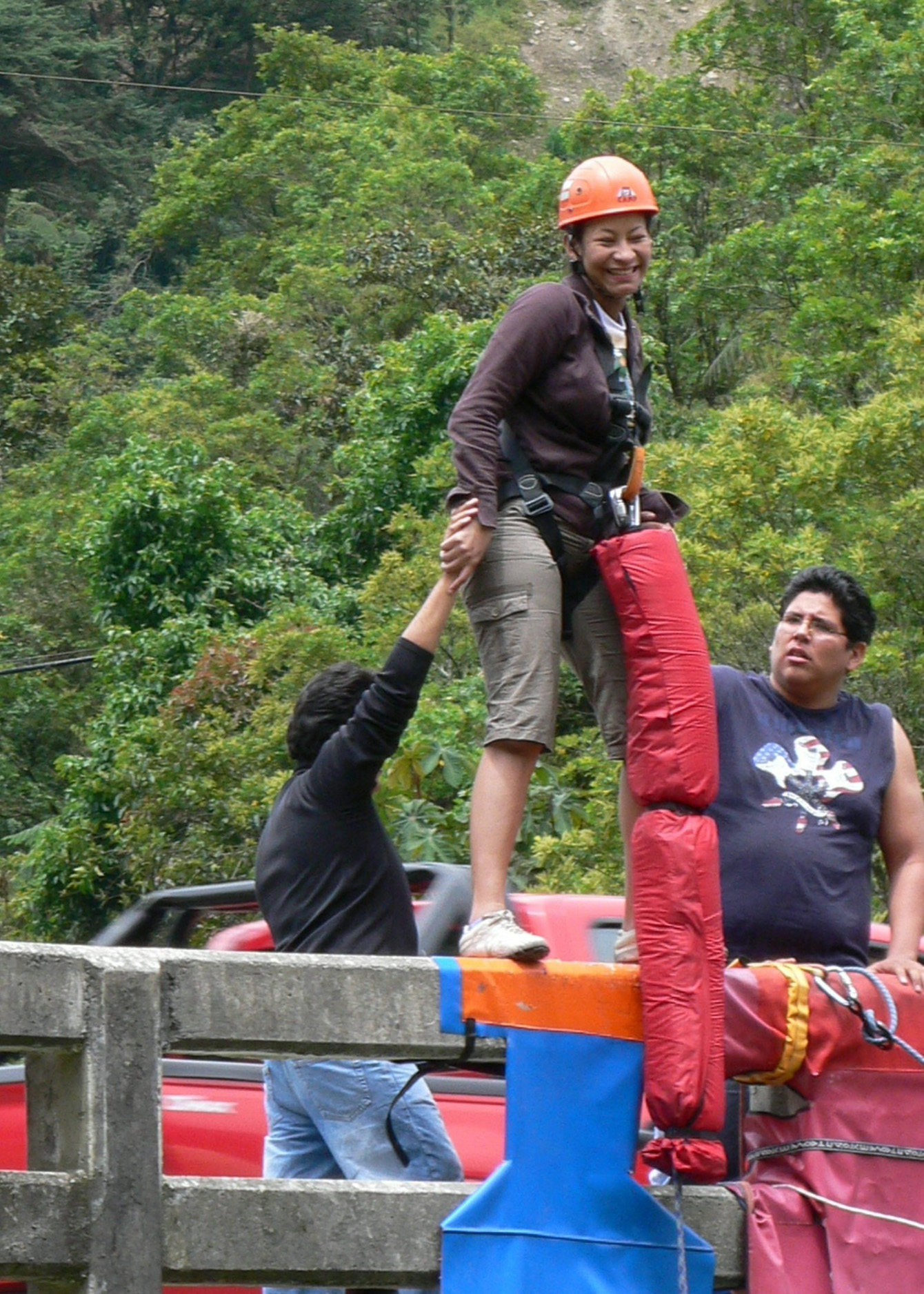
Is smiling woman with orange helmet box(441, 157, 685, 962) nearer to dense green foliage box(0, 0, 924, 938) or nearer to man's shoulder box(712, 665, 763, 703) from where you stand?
man's shoulder box(712, 665, 763, 703)

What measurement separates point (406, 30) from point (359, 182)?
629 inches

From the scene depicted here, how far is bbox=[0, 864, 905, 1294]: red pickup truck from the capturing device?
4.49 metres

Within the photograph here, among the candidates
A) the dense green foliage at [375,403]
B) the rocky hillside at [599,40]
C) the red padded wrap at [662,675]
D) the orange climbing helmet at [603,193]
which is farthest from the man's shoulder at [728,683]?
the rocky hillside at [599,40]

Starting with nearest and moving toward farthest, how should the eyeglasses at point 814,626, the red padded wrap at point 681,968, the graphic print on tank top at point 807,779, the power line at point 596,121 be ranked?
the red padded wrap at point 681,968, the graphic print on tank top at point 807,779, the eyeglasses at point 814,626, the power line at point 596,121

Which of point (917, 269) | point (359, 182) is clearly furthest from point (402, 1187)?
point (359, 182)

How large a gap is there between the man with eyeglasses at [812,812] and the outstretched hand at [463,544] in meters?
0.65

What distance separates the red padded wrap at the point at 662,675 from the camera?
11.2ft

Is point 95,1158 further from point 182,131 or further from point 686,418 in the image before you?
point 182,131

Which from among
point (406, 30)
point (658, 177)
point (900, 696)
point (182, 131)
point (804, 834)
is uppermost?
point (406, 30)

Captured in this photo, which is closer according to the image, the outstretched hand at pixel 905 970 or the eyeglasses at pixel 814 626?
the outstretched hand at pixel 905 970

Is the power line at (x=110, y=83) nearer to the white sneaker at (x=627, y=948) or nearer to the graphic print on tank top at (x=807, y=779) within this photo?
the graphic print on tank top at (x=807, y=779)

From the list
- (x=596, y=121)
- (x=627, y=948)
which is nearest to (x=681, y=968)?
(x=627, y=948)

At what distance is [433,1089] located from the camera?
4.50 m

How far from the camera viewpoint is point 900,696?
10.7 m
